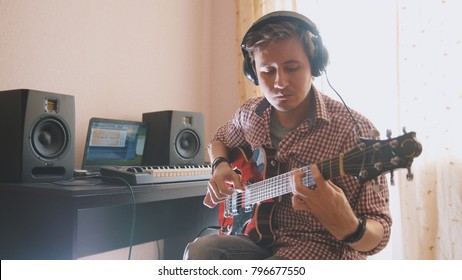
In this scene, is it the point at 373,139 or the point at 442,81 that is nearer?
the point at 373,139

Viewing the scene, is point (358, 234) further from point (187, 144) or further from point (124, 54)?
point (124, 54)

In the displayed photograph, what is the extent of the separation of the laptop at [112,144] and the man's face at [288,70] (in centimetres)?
79

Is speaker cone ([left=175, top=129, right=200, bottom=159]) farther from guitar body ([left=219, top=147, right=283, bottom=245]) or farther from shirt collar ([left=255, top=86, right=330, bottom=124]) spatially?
shirt collar ([left=255, top=86, right=330, bottom=124])

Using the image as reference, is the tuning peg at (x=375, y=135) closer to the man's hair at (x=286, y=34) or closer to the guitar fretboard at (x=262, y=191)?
the guitar fretboard at (x=262, y=191)

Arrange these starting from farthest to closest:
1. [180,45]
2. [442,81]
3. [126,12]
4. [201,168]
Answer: [180,45]
[126,12]
[442,81]
[201,168]

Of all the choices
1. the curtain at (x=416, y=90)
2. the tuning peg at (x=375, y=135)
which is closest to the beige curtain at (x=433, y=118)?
the curtain at (x=416, y=90)

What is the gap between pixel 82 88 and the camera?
1439 millimetres

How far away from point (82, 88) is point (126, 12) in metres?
0.44

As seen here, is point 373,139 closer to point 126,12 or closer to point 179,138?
point 179,138

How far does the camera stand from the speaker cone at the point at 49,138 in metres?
1.02

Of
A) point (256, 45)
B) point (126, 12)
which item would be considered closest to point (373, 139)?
point (256, 45)

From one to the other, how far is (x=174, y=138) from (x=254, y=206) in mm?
703

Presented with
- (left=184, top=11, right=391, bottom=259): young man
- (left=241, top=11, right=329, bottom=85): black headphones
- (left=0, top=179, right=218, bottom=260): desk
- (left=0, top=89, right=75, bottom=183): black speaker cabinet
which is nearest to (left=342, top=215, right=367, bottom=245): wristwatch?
(left=184, top=11, right=391, bottom=259): young man

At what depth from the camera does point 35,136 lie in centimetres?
102
